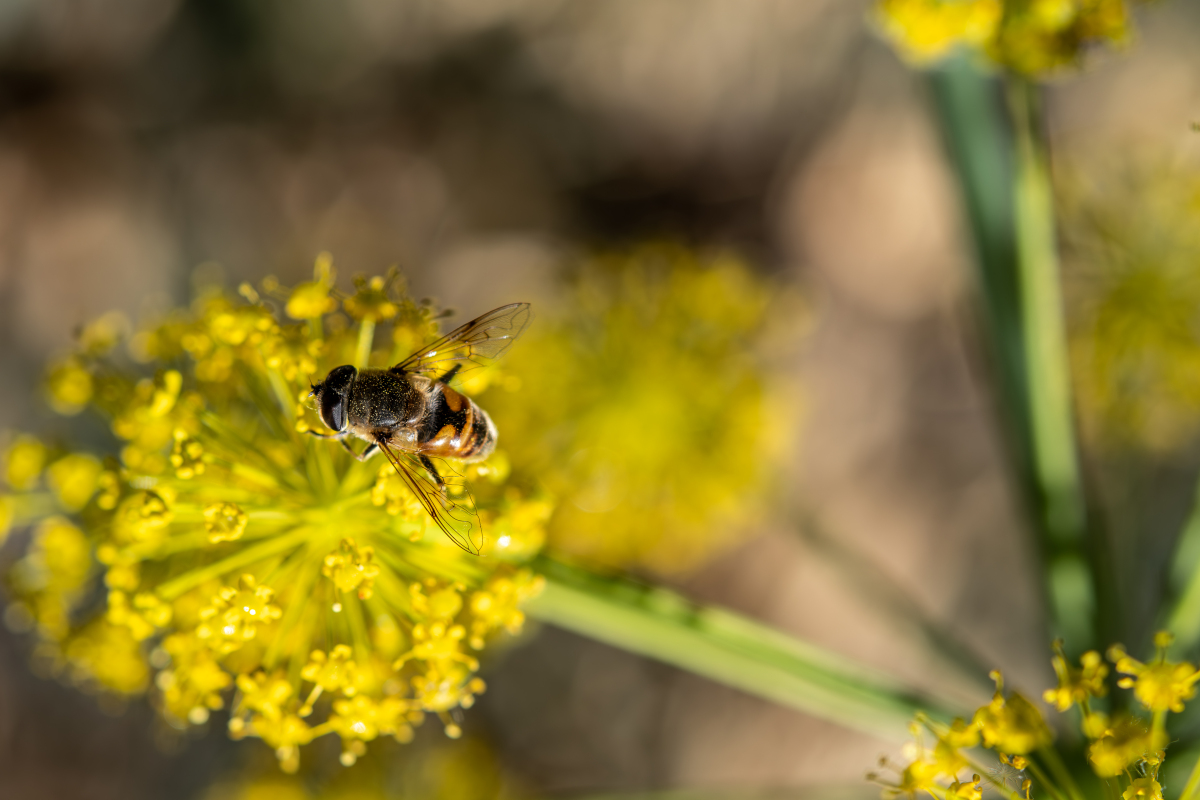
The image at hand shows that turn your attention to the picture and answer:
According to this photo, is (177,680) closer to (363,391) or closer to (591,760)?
(363,391)

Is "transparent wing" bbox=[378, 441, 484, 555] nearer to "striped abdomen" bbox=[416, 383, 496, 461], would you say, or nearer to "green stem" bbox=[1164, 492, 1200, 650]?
"striped abdomen" bbox=[416, 383, 496, 461]

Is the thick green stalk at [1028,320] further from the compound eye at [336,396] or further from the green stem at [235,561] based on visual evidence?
the green stem at [235,561]

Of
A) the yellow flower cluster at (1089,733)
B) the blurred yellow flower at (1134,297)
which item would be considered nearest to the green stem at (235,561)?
the yellow flower cluster at (1089,733)

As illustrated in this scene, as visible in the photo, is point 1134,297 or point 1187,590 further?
point 1134,297

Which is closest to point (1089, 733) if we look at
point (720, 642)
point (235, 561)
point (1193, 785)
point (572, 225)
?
point (1193, 785)

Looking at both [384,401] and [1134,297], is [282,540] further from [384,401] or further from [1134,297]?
[1134,297]

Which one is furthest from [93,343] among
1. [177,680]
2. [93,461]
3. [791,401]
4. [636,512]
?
[791,401]
